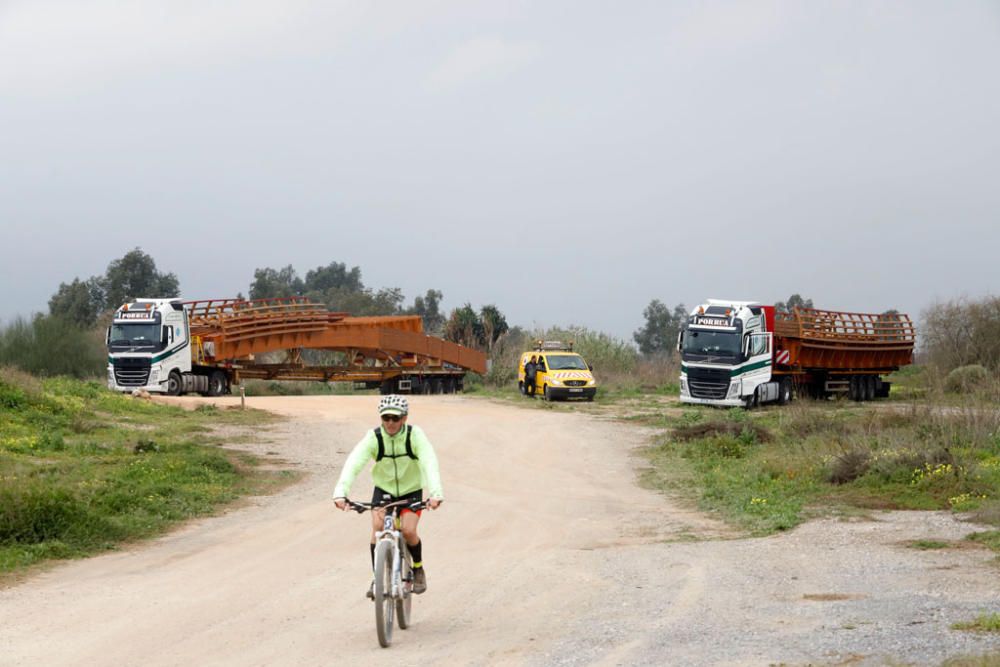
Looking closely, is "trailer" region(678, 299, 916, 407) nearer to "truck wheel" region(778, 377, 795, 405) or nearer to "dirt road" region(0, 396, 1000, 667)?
"truck wheel" region(778, 377, 795, 405)

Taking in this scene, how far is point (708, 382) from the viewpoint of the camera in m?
39.2

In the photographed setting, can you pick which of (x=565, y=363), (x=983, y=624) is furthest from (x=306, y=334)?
(x=983, y=624)

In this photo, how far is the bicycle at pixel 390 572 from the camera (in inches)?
341

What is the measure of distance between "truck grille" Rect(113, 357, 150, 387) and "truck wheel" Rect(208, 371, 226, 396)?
347cm

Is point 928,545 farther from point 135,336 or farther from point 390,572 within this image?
point 135,336

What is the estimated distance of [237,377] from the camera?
47.0 m

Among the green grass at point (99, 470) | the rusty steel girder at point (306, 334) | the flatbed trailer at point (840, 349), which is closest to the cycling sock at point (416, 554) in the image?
the green grass at point (99, 470)

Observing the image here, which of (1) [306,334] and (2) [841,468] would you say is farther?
(1) [306,334]

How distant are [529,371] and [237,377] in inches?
458

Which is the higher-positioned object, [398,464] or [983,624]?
[398,464]

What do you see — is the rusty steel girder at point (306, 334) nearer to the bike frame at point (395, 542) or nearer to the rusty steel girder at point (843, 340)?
the rusty steel girder at point (843, 340)

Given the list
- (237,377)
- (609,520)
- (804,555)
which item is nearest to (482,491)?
(609,520)

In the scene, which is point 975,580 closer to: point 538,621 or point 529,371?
point 538,621

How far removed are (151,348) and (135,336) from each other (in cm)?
93
